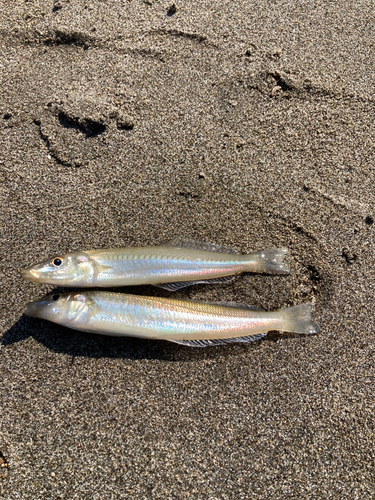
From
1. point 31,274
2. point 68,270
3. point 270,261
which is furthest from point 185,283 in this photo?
point 31,274

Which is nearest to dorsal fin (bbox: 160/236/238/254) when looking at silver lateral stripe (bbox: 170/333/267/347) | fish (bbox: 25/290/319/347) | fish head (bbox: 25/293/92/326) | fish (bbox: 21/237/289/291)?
fish (bbox: 21/237/289/291)

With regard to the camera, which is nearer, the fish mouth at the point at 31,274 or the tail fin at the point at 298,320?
the fish mouth at the point at 31,274

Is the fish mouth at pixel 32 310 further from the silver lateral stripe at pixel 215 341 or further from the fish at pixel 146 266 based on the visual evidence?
the silver lateral stripe at pixel 215 341

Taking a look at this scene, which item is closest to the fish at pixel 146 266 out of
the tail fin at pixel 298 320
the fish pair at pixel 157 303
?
the fish pair at pixel 157 303

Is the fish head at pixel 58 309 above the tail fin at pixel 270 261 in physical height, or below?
below

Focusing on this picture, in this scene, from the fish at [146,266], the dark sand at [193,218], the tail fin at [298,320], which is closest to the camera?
the dark sand at [193,218]

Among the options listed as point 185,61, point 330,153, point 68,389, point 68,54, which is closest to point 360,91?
point 330,153
